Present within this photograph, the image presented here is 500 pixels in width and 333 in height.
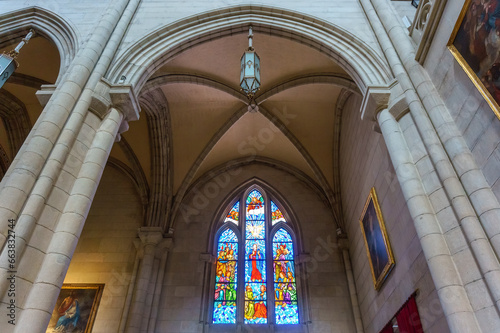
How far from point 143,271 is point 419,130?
24.6 feet

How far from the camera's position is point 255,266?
998 centimetres

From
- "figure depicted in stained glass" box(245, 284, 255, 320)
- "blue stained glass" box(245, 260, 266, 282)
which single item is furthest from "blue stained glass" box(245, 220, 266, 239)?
"figure depicted in stained glass" box(245, 284, 255, 320)

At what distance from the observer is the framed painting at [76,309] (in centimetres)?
861

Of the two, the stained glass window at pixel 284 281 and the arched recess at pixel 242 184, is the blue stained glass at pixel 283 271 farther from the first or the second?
the arched recess at pixel 242 184

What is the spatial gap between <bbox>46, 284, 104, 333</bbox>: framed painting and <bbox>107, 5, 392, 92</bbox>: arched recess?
6082 mm

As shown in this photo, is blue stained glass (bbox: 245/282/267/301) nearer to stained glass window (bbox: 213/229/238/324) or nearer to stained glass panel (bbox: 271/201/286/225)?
stained glass window (bbox: 213/229/238/324)

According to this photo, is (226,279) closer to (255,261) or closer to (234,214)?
(255,261)

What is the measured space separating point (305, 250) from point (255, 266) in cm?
150

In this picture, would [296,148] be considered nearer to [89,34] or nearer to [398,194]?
[398,194]

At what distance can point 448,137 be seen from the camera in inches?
178

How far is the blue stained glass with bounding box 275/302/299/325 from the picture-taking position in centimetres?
903

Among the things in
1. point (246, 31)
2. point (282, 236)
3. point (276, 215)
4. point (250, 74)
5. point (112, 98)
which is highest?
point (246, 31)

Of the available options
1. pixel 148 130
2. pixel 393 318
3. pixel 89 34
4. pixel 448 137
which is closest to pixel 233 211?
pixel 148 130

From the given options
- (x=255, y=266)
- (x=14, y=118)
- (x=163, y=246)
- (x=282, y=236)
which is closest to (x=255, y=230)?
(x=282, y=236)
